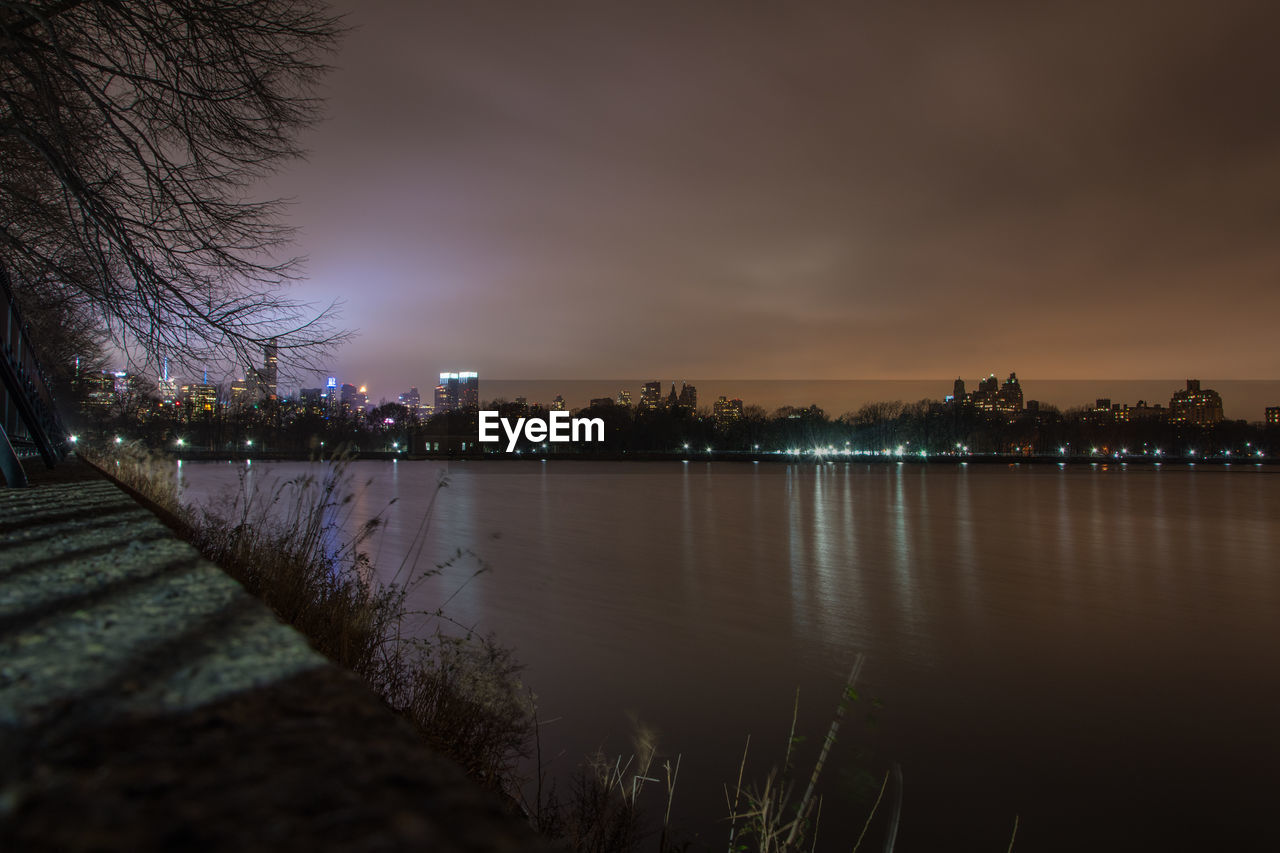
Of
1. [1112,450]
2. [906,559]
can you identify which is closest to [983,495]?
[906,559]

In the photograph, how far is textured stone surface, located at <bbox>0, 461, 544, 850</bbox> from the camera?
2.33 feet

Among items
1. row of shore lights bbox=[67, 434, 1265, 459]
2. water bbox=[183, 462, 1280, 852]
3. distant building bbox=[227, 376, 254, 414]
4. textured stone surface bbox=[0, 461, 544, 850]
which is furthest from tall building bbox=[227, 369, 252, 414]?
row of shore lights bbox=[67, 434, 1265, 459]

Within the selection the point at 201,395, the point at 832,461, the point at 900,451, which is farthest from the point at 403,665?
the point at 900,451

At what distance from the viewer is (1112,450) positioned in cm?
16738

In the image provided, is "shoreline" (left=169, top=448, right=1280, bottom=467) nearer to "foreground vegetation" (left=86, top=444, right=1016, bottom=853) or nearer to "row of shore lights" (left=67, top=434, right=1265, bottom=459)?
"row of shore lights" (left=67, top=434, right=1265, bottom=459)

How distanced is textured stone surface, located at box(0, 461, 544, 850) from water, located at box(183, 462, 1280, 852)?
17.4 ft

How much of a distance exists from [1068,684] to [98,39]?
1290 cm

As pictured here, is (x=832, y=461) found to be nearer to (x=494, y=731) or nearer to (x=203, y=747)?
(x=494, y=731)

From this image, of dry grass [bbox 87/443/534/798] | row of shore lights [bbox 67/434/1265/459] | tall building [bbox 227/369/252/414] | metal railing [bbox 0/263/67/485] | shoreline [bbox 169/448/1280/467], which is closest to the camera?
dry grass [bbox 87/443/534/798]

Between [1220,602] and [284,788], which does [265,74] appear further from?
[1220,602]

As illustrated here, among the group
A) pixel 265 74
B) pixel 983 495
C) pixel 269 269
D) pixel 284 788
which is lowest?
pixel 983 495

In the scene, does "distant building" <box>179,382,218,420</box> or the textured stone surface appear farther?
"distant building" <box>179,382,218,420</box>

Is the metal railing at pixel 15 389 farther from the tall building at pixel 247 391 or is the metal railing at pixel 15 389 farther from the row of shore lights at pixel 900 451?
the row of shore lights at pixel 900 451

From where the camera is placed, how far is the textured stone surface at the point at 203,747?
0.71m
